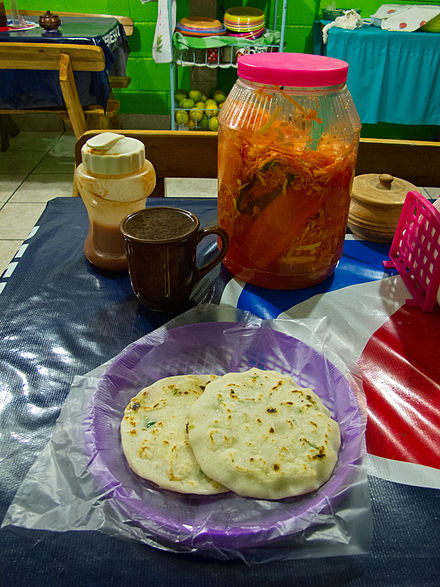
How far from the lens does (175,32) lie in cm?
294

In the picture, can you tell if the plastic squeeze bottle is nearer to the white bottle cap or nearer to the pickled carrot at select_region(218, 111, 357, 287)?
the white bottle cap

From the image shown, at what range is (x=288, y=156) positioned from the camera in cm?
70

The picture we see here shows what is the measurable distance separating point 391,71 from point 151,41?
1743mm

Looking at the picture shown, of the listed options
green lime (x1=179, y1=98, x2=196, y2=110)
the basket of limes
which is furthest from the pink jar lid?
green lime (x1=179, y1=98, x2=196, y2=110)

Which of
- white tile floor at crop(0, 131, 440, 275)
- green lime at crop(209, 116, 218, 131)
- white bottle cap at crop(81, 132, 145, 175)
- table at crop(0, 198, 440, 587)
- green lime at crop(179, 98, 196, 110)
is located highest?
white bottle cap at crop(81, 132, 145, 175)

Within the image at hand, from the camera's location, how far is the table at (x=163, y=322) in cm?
44

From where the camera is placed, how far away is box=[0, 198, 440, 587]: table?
1.43 ft

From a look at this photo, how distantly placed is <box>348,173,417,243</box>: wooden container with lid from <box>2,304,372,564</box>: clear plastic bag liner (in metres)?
0.44

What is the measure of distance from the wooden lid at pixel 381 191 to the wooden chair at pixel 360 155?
301 mm

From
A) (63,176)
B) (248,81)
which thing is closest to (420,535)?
(248,81)

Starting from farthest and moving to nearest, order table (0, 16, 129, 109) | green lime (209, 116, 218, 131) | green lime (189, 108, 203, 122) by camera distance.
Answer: green lime (189, 108, 203, 122)
green lime (209, 116, 218, 131)
table (0, 16, 129, 109)

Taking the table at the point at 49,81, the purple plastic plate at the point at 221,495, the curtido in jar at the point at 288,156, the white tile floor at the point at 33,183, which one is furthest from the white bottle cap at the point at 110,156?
the table at the point at 49,81

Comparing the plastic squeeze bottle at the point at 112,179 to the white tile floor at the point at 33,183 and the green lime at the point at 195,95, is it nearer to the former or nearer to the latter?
the white tile floor at the point at 33,183

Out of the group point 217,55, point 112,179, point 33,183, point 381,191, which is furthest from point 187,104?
point 112,179
